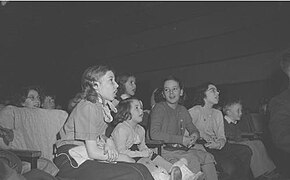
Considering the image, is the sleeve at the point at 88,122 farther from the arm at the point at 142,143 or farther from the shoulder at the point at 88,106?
the arm at the point at 142,143

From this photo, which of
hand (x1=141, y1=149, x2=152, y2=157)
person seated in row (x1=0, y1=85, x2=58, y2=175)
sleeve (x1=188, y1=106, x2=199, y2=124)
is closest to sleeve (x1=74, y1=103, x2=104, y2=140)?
hand (x1=141, y1=149, x2=152, y2=157)

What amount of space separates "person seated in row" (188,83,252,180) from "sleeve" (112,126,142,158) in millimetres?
947

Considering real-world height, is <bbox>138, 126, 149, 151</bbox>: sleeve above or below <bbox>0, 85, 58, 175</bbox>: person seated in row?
below

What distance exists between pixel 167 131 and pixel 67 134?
123cm

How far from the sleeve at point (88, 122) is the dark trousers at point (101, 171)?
0.14 metres

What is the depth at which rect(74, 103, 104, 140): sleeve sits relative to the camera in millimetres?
2010

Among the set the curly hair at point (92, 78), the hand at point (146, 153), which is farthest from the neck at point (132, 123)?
the curly hair at point (92, 78)

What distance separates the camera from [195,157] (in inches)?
116

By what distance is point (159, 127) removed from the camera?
3.14 meters

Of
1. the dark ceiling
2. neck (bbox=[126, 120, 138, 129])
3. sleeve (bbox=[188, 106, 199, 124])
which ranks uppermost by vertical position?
the dark ceiling

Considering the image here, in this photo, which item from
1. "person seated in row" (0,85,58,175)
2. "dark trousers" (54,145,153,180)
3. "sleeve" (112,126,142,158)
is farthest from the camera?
"person seated in row" (0,85,58,175)

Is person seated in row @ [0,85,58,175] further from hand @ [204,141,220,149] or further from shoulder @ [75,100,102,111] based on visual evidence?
hand @ [204,141,220,149]

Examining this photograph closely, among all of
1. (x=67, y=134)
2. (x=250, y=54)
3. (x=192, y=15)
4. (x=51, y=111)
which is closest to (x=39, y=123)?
(x=51, y=111)

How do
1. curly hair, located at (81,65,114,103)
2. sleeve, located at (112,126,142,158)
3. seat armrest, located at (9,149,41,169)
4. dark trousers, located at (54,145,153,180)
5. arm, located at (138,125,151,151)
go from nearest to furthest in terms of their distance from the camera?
dark trousers, located at (54,145,153,180)
seat armrest, located at (9,149,41,169)
curly hair, located at (81,65,114,103)
sleeve, located at (112,126,142,158)
arm, located at (138,125,151,151)
